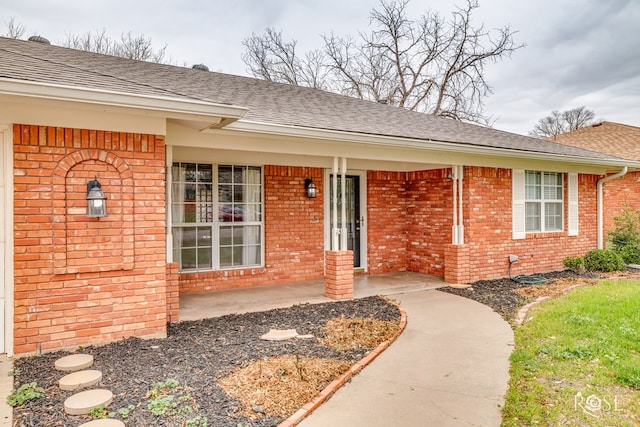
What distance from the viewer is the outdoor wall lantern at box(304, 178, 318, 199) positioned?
8766 millimetres

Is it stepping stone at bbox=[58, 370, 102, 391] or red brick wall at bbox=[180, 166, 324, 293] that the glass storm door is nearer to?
red brick wall at bbox=[180, 166, 324, 293]

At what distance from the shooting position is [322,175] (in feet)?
30.0

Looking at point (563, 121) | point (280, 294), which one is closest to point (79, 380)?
point (280, 294)

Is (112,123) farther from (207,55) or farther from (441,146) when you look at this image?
(207,55)

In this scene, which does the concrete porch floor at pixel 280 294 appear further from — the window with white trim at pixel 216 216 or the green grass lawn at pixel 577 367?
the green grass lawn at pixel 577 367

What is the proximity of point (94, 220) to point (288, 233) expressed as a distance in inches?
176

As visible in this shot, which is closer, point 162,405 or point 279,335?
point 162,405

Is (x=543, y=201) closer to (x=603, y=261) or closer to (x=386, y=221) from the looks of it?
(x=603, y=261)

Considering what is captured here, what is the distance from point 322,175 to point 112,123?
16.5ft

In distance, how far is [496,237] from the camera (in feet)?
30.5

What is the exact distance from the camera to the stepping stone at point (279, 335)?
501 cm

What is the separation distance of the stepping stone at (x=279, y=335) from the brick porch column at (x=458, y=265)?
178 inches

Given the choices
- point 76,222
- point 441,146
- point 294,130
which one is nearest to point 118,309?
point 76,222

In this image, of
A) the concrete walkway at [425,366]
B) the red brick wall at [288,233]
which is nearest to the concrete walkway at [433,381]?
the concrete walkway at [425,366]
